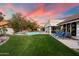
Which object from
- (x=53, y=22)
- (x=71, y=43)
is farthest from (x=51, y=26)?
(x=71, y=43)

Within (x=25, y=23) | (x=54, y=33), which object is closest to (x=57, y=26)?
(x=54, y=33)

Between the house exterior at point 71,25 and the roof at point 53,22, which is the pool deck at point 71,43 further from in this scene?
the roof at point 53,22

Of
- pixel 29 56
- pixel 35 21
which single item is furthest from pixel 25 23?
pixel 29 56

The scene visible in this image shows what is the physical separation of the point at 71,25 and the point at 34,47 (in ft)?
2.63

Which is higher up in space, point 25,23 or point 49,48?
point 25,23

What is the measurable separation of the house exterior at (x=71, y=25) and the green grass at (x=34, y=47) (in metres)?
0.28

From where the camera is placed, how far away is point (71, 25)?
6.86m

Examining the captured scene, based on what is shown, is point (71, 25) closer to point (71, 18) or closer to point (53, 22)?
point (71, 18)

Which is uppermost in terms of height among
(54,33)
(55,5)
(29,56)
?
(55,5)

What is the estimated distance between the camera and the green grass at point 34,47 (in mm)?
6797

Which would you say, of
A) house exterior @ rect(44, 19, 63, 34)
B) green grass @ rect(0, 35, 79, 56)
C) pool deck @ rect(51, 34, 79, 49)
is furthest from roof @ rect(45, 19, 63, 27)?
pool deck @ rect(51, 34, 79, 49)

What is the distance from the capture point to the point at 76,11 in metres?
6.80

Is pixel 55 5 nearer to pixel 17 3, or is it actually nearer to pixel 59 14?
pixel 59 14

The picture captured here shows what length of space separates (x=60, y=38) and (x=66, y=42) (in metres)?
0.14
